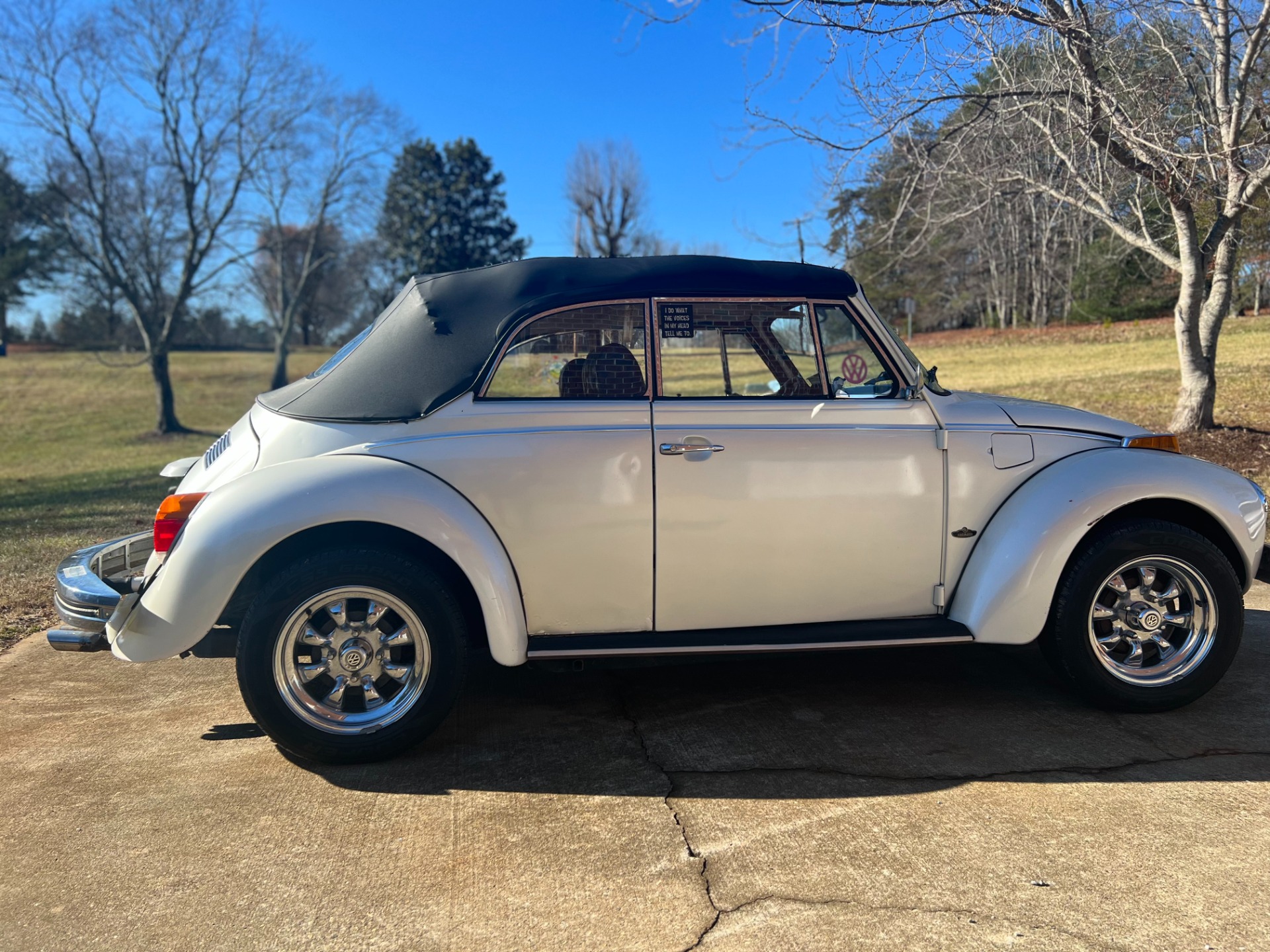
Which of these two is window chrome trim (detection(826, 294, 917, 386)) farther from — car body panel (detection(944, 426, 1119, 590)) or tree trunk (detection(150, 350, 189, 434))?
tree trunk (detection(150, 350, 189, 434))

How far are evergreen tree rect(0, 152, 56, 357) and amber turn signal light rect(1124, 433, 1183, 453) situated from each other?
21666mm

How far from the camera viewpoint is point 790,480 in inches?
137

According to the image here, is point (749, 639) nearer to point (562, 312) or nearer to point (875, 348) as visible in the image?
point (875, 348)

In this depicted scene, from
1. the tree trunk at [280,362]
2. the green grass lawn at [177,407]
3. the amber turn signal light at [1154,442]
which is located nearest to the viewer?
the amber turn signal light at [1154,442]

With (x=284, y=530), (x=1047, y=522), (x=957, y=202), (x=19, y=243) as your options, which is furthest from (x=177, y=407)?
(x=1047, y=522)

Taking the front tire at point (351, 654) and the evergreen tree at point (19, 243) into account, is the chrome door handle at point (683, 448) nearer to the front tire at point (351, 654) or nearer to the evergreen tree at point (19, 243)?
the front tire at point (351, 654)

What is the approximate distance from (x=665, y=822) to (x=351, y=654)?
4.18 feet

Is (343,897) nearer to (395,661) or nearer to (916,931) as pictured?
(395,661)

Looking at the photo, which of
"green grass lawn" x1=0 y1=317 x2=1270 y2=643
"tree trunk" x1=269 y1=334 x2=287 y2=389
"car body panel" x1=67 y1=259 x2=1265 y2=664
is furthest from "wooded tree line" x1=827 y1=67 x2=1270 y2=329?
"tree trunk" x1=269 y1=334 x2=287 y2=389

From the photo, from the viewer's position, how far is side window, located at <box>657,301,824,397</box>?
3.61 meters

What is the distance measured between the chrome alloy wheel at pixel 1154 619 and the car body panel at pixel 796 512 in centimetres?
74

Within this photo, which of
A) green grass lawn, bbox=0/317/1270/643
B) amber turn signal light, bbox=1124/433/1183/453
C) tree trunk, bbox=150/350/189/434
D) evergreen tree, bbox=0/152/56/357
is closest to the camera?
amber turn signal light, bbox=1124/433/1183/453

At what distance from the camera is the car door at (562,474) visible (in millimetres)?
3332

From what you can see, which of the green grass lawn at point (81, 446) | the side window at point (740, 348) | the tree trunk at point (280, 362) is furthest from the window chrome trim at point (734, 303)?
the tree trunk at point (280, 362)
